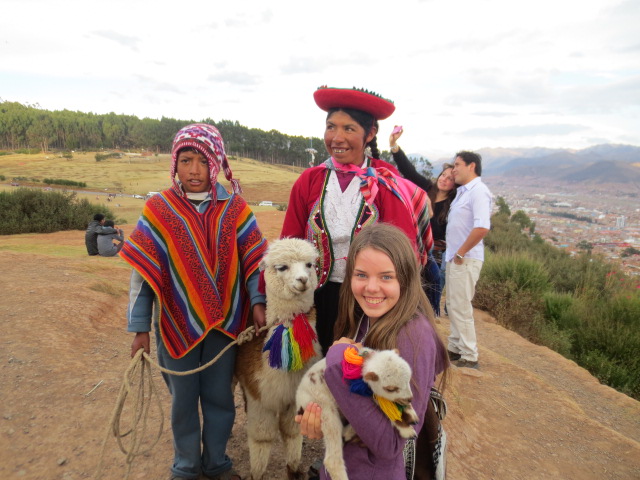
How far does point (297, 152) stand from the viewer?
214 feet

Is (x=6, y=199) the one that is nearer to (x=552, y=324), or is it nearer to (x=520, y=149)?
(x=552, y=324)

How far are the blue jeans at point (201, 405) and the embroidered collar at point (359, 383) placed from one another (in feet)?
3.33

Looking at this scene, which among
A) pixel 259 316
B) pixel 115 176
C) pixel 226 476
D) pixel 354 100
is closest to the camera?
→ pixel 354 100

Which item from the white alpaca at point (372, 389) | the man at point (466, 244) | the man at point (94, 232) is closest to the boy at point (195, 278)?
the white alpaca at point (372, 389)

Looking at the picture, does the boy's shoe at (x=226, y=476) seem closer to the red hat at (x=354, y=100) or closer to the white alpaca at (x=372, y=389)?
the white alpaca at (x=372, y=389)

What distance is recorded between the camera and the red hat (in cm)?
184

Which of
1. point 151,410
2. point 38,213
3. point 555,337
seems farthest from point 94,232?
point 555,337

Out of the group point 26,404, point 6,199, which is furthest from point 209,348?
point 6,199

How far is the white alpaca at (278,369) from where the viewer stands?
1910 millimetres

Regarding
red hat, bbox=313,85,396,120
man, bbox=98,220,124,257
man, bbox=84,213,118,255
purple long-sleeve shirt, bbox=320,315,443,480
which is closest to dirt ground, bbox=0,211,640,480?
purple long-sleeve shirt, bbox=320,315,443,480

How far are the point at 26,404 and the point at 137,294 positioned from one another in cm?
205

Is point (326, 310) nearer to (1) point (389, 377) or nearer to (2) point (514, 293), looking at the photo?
(1) point (389, 377)

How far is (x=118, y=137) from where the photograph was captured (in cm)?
6888

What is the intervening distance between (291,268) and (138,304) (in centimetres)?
77
